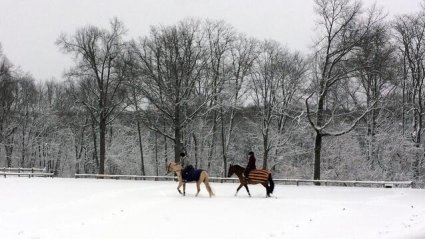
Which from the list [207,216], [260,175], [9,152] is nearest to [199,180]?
[260,175]

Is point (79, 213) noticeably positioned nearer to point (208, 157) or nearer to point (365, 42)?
point (365, 42)

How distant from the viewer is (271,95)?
46.8 metres

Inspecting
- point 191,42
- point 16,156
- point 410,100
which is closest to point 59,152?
point 16,156

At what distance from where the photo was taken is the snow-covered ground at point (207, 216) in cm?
1349

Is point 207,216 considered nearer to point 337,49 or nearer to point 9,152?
point 337,49

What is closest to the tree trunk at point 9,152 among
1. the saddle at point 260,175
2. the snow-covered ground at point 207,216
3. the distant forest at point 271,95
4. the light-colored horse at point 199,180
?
the distant forest at point 271,95

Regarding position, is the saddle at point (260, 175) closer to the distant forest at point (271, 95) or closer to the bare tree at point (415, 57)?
the distant forest at point (271, 95)

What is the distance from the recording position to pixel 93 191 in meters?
24.9

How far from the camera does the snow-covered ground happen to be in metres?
13.5

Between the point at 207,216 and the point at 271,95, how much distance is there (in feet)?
105

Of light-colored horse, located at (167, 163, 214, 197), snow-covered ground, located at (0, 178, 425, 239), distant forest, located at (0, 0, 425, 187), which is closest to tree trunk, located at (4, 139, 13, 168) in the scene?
distant forest, located at (0, 0, 425, 187)

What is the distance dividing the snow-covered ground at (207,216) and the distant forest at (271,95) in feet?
46.1

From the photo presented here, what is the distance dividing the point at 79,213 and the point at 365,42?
925 inches

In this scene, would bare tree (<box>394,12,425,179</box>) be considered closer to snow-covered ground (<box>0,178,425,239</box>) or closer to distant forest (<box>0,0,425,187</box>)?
distant forest (<box>0,0,425,187</box>)
